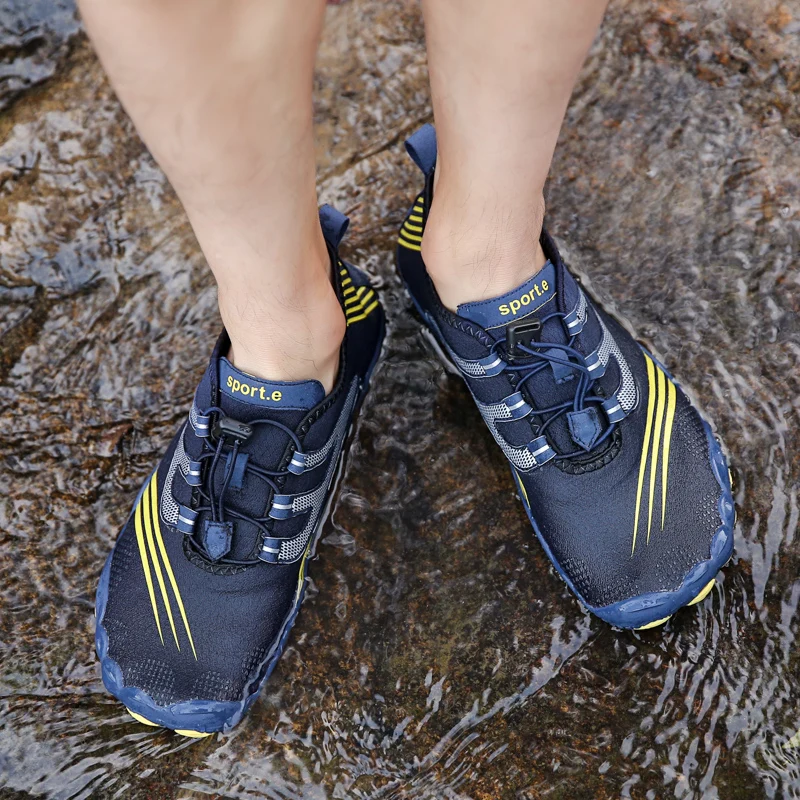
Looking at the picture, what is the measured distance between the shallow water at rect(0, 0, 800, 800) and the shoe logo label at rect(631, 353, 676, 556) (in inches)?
5.6

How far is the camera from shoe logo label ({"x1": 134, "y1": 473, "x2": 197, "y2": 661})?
50.7 inches

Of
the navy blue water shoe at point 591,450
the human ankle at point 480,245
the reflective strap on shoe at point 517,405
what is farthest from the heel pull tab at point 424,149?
the reflective strap on shoe at point 517,405

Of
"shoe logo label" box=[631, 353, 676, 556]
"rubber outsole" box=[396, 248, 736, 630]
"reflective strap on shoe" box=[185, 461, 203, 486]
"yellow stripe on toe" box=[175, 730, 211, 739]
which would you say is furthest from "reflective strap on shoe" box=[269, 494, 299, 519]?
"shoe logo label" box=[631, 353, 676, 556]

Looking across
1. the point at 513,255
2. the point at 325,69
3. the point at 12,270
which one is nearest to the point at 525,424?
Result: the point at 513,255

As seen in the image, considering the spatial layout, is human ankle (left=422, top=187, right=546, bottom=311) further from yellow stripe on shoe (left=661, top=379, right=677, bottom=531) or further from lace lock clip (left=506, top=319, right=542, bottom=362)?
yellow stripe on shoe (left=661, top=379, right=677, bottom=531)

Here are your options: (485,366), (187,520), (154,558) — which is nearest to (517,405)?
(485,366)

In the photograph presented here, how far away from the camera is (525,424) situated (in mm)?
1314

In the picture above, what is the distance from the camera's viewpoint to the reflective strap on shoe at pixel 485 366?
1282 millimetres

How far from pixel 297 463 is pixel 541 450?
455mm

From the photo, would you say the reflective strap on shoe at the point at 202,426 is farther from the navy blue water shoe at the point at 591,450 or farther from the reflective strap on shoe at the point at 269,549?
the navy blue water shoe at the point at 591,450

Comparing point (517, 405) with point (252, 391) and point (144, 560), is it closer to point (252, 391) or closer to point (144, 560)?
point (252, 391)

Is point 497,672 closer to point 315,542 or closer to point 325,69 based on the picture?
point 315,542

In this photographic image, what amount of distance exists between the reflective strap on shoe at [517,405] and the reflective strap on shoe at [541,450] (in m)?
0.06

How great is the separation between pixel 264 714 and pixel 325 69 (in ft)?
5.15
